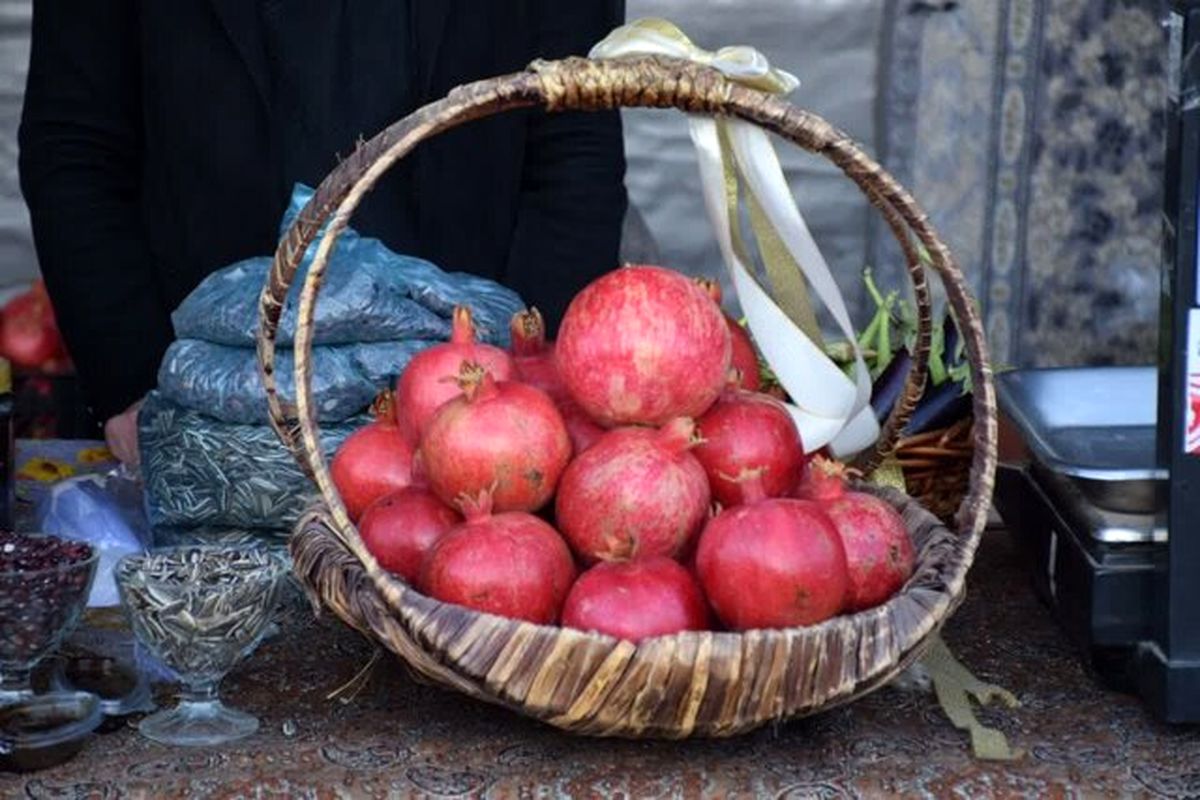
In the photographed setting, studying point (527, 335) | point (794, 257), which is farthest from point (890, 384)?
point (527, 335)

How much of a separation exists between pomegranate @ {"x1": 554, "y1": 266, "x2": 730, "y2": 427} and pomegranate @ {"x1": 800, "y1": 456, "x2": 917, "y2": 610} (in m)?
0.11

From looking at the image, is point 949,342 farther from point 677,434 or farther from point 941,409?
point 677,434

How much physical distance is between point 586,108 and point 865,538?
0.40 metres

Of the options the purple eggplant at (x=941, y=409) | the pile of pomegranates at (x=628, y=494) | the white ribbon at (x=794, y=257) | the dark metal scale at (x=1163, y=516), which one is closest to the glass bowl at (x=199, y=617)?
the pile of pomegranates at (x=628, y=494)

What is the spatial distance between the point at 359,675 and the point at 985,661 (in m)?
0.55

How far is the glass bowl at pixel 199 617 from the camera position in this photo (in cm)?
121

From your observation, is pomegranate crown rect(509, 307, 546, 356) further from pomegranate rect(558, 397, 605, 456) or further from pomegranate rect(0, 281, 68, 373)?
pomegranate rect(0, 281, 68, 373)

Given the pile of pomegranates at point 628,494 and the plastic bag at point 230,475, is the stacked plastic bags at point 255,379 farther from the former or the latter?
the pile of pomegranates at point 628,494

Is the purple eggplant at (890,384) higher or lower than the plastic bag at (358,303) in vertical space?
lower

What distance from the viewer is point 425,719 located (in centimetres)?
131

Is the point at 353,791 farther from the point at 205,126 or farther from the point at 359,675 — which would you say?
the point at 205,126

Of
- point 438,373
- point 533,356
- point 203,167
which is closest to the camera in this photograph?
point 438,373

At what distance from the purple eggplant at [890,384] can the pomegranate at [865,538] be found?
497 mm

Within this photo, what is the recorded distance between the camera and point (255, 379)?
1560 mm
